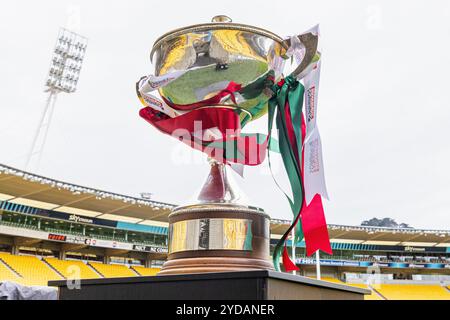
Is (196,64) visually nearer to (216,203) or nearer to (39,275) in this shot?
(216,203)

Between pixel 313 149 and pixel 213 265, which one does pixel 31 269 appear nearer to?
pixel 213 265

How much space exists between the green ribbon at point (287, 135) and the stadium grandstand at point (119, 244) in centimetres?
1409

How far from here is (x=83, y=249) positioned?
2162 cm

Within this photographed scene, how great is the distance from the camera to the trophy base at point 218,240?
1.51 meters

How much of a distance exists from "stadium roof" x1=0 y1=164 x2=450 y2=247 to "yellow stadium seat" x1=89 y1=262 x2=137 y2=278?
7.56ft

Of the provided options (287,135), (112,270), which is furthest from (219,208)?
(112,270)

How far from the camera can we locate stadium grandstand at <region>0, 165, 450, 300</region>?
17797 mm

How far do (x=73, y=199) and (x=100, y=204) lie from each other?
1267 millimetres

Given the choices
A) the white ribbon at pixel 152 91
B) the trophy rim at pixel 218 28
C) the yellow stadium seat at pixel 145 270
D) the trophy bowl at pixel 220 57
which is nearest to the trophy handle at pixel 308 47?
the trophy bowl at pixel 220 57

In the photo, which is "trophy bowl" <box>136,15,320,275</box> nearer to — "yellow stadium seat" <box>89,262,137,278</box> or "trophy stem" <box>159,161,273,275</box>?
Answer: "trophy stem" <box>159,161,273,275</box>

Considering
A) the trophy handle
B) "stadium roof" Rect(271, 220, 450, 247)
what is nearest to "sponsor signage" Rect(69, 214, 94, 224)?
"stadium roof" Rect(271, 220, 450, 247)

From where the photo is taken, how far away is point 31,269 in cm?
1725

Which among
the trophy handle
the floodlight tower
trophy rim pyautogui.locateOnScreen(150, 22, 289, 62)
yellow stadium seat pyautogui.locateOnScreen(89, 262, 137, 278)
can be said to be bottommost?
yellow stadium seat pyautogui.locateOnScreen(89, 262, 137, 278)
